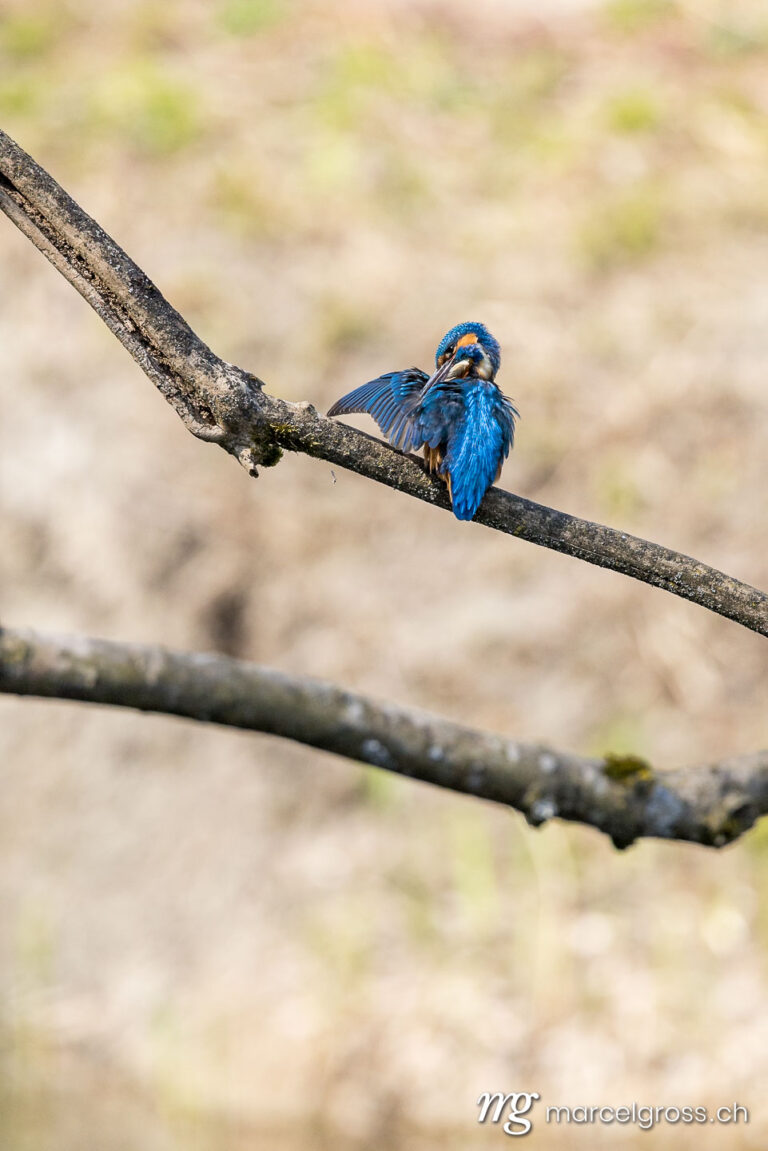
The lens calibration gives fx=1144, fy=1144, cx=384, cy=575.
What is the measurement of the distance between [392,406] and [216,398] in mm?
635

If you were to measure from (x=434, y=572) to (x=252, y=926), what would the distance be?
6.46 ft

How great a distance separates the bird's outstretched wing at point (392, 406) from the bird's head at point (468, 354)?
14 centimetres

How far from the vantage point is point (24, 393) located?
6.19 metres

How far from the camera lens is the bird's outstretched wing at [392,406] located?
215 cm

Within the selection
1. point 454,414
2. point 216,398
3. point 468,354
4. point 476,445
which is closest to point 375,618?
point 468,354

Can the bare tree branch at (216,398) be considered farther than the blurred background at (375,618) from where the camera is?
No

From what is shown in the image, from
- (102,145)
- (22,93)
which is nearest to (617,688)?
(102,145)

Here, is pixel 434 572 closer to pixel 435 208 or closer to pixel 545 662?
pixel 545 662

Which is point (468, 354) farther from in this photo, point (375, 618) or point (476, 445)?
point (375, 618)

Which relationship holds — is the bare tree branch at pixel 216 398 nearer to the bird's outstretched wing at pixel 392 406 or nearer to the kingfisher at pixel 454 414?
the kingfisher at pixel 454 414

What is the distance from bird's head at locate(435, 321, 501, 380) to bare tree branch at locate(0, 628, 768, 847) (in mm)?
735

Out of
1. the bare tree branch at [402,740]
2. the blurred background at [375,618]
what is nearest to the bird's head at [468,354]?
→ the bare tree branch at [402,740]

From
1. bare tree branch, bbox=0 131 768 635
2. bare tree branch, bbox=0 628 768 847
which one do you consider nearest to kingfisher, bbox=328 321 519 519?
bare tree branch, bbox=0 131 768 635

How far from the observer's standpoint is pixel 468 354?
8.02 feet
